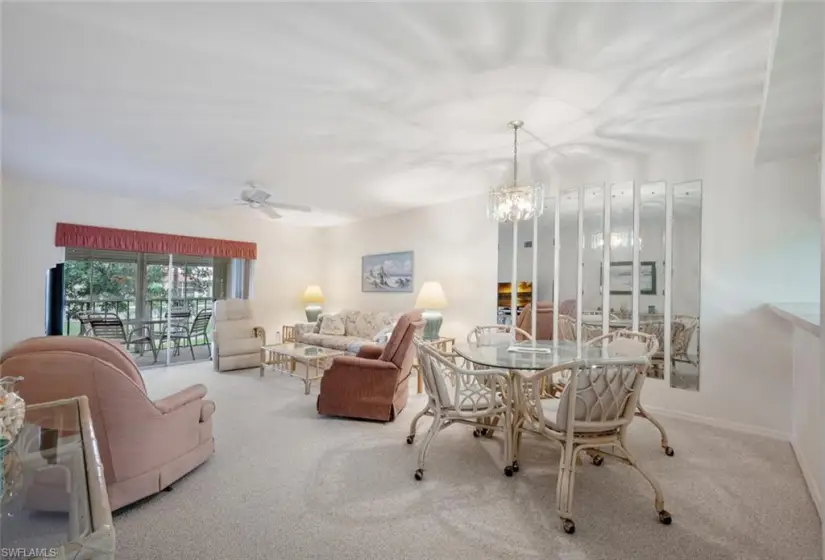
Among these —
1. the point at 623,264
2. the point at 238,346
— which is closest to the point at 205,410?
the point at 238,346

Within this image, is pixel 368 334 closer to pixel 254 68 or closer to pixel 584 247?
pixel 584 247

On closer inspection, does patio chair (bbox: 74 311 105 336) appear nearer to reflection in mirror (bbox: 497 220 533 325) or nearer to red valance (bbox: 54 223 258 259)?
red valance (bbox: 54 223 258 259)

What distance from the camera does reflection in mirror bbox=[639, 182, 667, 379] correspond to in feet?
12.1

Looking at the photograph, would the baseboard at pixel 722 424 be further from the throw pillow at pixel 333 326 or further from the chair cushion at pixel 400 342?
the throw pillow at pixel 333 326

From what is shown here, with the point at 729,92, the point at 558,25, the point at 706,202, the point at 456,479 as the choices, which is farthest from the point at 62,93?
the point at 706,202

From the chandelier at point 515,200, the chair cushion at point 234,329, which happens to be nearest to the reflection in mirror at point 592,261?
the chandelier at point 515,200

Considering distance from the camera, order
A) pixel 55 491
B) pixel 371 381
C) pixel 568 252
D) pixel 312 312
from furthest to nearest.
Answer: pixel 312 312 < pixel 568 252 < pixel 371 381 < pixel 55 491

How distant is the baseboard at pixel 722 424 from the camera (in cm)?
308

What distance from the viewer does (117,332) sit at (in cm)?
546

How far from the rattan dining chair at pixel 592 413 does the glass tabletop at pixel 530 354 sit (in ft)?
0.64

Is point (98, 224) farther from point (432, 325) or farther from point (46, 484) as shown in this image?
point (46, 484)

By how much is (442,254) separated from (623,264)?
248 cm

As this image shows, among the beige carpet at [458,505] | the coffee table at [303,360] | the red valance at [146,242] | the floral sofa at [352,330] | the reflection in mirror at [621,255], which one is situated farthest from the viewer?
the floral sofa at [352,330]

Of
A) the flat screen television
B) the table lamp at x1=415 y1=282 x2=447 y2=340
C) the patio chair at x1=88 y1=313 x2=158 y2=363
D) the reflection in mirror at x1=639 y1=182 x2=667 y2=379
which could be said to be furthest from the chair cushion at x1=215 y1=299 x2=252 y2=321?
the reflection in mirror at x1=639 y1=182 x2=667 y2=379
